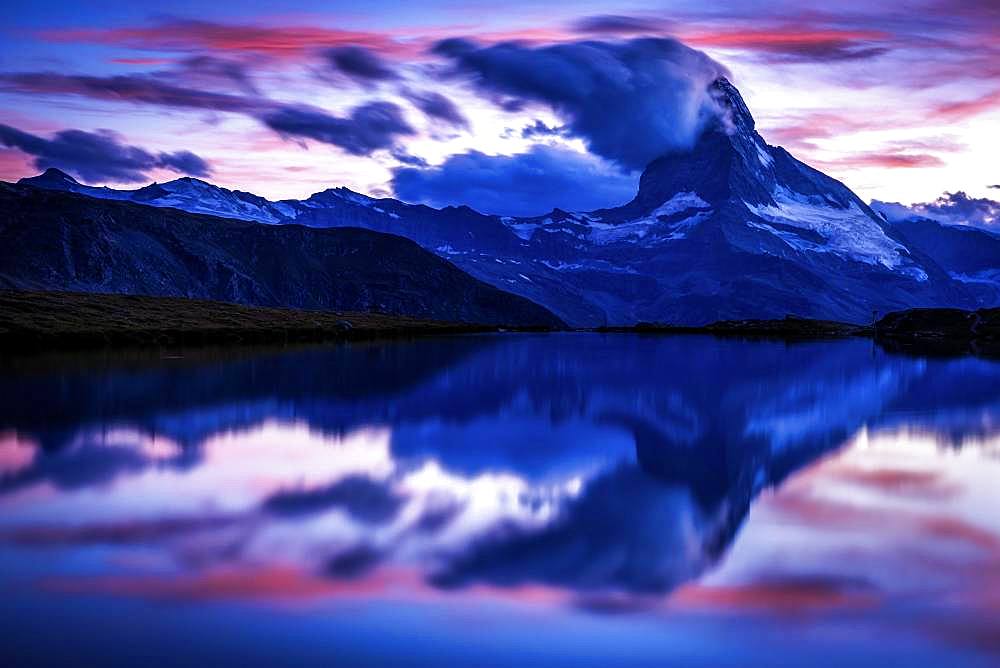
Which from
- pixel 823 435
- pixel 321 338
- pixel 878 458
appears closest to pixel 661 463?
pixel 878 458

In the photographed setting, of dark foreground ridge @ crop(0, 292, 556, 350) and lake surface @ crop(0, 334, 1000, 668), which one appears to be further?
dark foreground ridge @ crop(0, 292, 556, 350)

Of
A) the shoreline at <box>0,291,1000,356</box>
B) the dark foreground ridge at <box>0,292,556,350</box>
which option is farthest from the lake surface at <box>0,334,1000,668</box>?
the dark foreground ridge at <box>0,292,556,350</box>

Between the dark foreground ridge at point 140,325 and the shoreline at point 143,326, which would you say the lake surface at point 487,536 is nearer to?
the shoreline at point 143,326

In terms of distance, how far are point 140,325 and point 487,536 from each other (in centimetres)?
11463

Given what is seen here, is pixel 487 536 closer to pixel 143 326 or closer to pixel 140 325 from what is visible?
pixel 143 326

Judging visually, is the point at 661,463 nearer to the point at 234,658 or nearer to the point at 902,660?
the point at 902,660

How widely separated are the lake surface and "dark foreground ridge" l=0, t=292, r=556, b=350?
198 ft

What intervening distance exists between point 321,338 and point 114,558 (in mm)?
127759

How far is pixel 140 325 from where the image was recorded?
4966 inches

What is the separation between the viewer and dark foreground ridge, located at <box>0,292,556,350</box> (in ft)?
343

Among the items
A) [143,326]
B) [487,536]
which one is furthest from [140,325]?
[487,536]

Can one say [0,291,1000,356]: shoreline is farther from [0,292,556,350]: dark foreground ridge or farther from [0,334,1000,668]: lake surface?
[0,334,1000,668]: lake surface

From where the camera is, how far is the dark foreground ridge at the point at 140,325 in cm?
10444

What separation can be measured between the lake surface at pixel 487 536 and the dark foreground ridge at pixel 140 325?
60.4 metres
